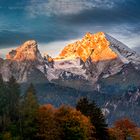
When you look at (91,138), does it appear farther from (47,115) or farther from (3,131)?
(3,131)

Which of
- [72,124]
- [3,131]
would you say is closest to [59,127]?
[72,124]

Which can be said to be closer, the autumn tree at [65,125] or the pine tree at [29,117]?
the pine tree at [29,117]

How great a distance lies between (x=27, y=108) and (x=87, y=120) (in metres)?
19.5

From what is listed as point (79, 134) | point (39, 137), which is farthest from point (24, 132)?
point (79, 134)

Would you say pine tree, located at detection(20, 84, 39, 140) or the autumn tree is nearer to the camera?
pine tree, located at detection(20, 84, 39, 140)

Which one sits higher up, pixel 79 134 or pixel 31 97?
pixel 31 97

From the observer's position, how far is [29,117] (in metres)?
195

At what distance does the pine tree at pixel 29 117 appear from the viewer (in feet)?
627

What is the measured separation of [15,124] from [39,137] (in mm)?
10745

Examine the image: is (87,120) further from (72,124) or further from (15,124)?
(15,124)

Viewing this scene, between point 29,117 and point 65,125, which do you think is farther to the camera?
point 65,125

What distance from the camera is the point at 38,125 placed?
637 ft

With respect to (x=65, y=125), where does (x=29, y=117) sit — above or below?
above

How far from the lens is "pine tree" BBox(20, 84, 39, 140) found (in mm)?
191250
